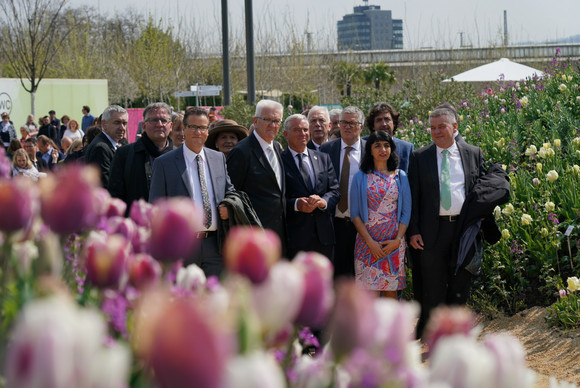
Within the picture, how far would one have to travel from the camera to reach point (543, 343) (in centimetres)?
612

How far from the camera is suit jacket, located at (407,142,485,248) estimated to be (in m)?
6.34

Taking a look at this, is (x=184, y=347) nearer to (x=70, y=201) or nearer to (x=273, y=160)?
(x=70, y=201)

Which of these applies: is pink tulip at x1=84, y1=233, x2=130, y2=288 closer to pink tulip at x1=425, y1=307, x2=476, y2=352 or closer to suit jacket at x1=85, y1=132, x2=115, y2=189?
pink tulip at x1=425, y1=307, x2=476, y2=352

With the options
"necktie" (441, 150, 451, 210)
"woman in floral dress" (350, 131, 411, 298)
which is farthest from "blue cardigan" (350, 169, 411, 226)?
"necktie" (441, 150, 451, 210)


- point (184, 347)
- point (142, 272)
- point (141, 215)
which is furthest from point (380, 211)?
point (184, 347)

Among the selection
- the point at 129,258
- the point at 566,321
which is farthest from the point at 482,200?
the point at 129,258

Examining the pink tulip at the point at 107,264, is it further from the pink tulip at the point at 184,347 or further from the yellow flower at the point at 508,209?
the yellow flower at the point at 508,209

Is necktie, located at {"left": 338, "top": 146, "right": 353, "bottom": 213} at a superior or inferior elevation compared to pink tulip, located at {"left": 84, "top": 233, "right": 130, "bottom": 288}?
inferior

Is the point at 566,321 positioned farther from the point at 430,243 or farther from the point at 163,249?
the point at 163,249

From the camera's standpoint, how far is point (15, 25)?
89.6ft

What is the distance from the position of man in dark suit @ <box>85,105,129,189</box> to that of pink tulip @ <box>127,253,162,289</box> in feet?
17.6

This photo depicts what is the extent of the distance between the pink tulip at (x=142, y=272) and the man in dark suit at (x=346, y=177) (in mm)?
5278

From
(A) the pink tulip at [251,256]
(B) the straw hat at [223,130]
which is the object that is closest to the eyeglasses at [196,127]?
(B) the straw hat at [223,130]

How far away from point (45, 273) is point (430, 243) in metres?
5.39
